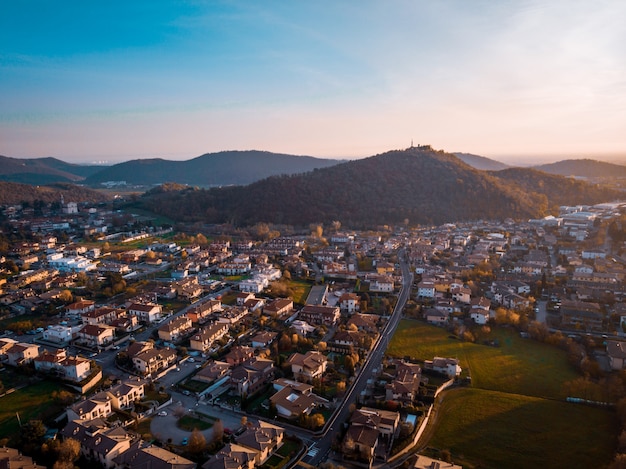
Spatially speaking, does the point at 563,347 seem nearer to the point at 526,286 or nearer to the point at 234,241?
the point at 526,286

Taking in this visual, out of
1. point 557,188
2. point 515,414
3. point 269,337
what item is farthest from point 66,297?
point 557,188

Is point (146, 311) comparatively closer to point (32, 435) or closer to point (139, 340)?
point (139, 340)

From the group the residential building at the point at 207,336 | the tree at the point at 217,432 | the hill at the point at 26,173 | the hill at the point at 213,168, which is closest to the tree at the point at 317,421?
the tree at the point at 217,432

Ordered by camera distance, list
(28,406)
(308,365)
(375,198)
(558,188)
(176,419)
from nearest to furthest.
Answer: (176,419), (28,406), (308,365), (375,198), (558,188)

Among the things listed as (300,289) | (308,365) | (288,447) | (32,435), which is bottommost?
(288,447)

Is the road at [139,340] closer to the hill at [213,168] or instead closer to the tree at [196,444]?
the tree at [196,444]

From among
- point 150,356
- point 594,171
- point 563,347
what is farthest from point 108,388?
point 594,171

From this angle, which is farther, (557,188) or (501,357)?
(557,188)
